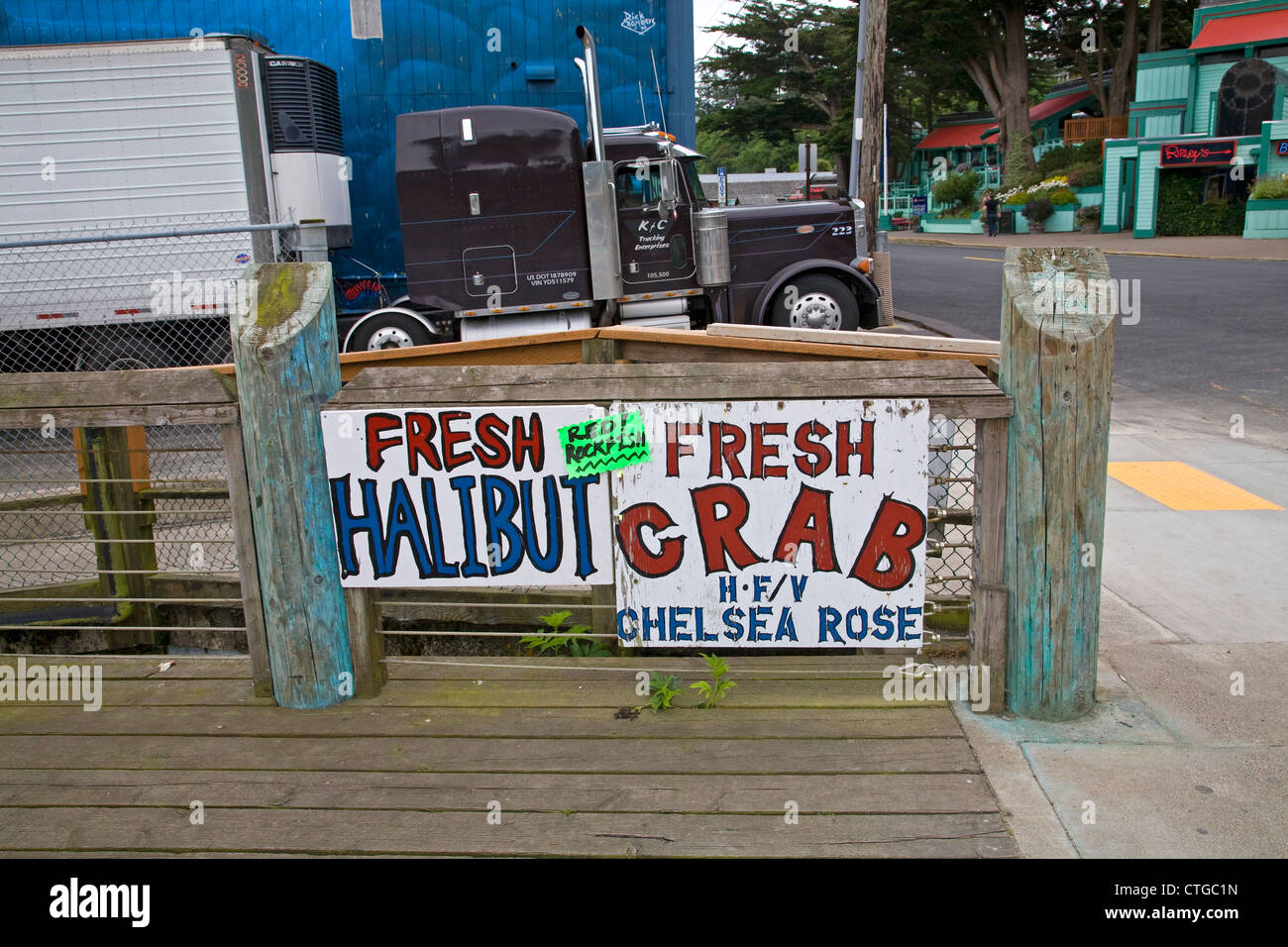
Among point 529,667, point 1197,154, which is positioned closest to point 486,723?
point 529,667

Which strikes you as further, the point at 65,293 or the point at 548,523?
the point at 65,293

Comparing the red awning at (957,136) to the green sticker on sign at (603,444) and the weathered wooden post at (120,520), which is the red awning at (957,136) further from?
the green sticker on sign at (603,444)

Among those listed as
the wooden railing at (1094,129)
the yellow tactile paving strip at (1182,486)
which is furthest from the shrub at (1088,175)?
the yellow tactile paving strip at (1182,486)

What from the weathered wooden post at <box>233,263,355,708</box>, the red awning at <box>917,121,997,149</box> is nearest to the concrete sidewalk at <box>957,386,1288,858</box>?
the weathered wooden post at <box>233,263,355,708</box>

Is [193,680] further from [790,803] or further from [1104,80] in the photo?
[1104,80]

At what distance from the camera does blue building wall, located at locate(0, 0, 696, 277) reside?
13516 millimetres

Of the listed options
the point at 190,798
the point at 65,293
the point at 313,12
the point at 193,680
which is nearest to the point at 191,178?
the point at 65,293

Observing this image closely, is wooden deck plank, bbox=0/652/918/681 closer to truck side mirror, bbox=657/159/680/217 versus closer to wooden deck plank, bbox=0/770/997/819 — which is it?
wooden deck plank, bbox=0/770/997/819

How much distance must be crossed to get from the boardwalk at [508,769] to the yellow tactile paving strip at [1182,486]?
11.4ft

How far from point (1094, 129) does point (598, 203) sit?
120 feet

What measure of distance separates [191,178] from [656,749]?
33.9 ft

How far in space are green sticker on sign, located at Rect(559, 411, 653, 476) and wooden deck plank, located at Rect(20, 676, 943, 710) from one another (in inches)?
32.6

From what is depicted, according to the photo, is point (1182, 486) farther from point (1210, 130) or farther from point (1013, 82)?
point (1013, 82)
